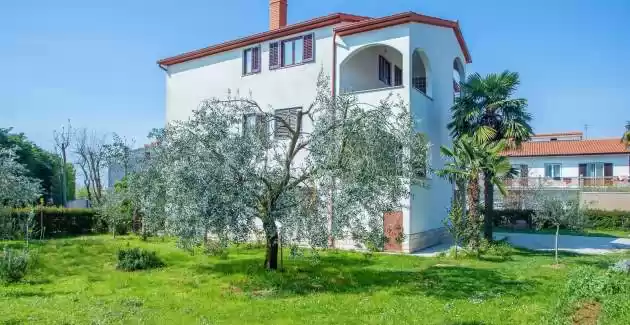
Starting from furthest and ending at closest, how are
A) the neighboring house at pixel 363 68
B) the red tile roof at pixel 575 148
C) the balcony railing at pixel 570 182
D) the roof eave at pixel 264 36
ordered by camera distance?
1. the red tile roof at pixel 575 148
2. the balcony railing at pixel 570 182
3. the roof eave at pixel 264 36
4. the neighboring house at pixel 363 68

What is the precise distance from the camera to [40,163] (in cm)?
4619

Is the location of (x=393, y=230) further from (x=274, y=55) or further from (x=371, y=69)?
(x=274, y=55)

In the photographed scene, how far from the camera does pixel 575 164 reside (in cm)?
4425

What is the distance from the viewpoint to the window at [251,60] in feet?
82.3

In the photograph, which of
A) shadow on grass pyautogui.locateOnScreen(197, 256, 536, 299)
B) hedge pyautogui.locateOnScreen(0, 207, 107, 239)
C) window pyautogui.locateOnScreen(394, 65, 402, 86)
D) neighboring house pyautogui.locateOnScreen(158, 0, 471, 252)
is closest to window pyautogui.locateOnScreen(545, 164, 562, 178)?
neighboring house pyautogui.locateOnScreen(158, 0, 471, 252)

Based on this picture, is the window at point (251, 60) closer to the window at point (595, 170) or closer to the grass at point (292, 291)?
the grass at point (292, 291)

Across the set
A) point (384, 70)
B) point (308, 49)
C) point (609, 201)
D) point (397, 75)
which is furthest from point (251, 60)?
point (609, 201)

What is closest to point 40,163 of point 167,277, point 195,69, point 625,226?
point 195,69

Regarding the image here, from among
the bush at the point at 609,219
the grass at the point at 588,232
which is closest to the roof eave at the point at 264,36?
the grass at the point at 588,232

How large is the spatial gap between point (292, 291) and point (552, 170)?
41518mm

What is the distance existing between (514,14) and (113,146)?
34.5 meters

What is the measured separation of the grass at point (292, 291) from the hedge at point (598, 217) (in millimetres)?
17587

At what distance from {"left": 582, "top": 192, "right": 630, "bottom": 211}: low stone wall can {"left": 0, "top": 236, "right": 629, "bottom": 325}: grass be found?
22373 mm

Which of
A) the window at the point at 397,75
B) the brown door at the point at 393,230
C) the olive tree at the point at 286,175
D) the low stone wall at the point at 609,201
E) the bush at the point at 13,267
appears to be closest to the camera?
the olive tree at the point at 286,175
